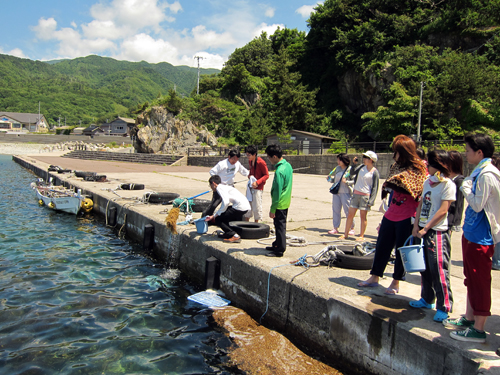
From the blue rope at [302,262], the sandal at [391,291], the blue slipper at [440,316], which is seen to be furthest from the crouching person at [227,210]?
the blue slipper at [440,316]

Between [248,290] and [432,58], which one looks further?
[432,58]

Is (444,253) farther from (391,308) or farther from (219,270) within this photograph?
(219,270)

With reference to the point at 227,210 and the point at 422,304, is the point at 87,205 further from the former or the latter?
the point at 422,304

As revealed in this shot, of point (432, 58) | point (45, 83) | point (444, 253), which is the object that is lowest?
point (444, 253)

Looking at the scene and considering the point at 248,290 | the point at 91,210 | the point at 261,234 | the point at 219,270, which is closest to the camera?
the point at 248,290

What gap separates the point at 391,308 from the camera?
3520mm

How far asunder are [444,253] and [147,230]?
651 cm

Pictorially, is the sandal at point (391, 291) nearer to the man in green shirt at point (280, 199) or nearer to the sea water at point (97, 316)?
the man in green shirt at point (280, 199)

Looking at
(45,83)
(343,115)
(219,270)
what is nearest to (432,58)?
(343,115)

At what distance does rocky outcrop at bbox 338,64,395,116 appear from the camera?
33.1 metres

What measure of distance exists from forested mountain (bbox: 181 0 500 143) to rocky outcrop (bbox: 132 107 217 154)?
2.86 metres

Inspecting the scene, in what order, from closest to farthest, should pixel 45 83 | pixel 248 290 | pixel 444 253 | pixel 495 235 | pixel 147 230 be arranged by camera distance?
pixel 495 235
pixel 444 253
pixel 248 290
pixel 147 230
pixel 45 83

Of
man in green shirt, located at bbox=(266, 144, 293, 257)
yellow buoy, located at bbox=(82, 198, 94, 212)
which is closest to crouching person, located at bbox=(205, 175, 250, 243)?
man in green shirt, located at bbox=(266, 144, 293, 257)

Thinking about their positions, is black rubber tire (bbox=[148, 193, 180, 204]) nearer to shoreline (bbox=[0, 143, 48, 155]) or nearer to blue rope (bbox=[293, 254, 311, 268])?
blue rope (bbox=[293, 254, 311, 268])
